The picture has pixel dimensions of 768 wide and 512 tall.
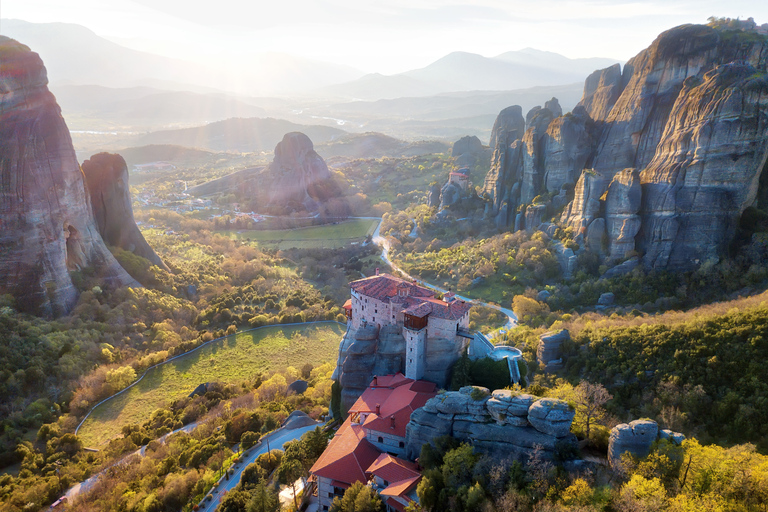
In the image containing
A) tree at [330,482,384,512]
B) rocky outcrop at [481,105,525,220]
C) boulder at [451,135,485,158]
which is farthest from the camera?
boulder at [451,135,485,158]

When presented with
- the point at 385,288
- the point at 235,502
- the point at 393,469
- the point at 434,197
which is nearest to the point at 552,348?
the point at 385,288

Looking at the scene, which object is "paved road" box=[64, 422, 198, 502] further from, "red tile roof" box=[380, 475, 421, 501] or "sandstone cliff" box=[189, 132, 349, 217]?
"sandstone cliff" box=[189, 132, 349, 217]

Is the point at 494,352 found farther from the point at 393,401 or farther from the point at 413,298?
the point at 393,401

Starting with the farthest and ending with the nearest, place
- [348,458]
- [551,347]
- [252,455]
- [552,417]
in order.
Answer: [551,347] < [252,455] < [348,458] < [552,417]

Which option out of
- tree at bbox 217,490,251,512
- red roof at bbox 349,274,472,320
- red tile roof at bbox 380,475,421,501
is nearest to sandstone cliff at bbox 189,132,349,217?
red roof at bbox 349,274,472,320

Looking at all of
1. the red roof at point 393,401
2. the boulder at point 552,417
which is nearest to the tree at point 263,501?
the red roof at point 393,401

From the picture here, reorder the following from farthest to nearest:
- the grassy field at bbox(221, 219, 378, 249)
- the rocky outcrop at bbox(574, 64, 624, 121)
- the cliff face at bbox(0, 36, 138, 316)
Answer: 1. the grassy field at bbox(221, 219, 378, 249)
2. the rocky outcrop at bbox(574, 64, 624, 121)
3. the cliff face at bbox(0, 36, 138, 316)
